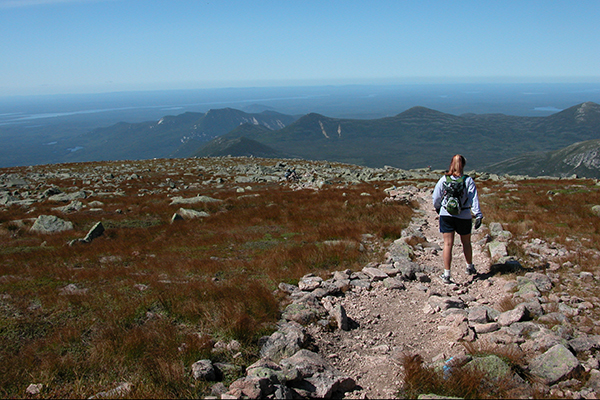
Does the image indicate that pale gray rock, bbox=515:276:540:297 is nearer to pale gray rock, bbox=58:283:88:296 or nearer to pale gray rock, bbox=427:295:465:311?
pale gray rock, bbox=427:295:465:311

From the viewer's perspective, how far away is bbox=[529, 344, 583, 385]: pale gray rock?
4.22 m

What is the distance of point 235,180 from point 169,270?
27.9 meters

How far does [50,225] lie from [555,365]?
20.6m

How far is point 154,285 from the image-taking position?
7914 mm

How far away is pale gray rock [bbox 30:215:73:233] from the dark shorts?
702 inches

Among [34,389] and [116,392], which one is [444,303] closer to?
[116,392]

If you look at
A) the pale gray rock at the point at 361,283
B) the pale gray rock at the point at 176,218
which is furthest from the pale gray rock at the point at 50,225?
the pale gray rock at the point at 361,283

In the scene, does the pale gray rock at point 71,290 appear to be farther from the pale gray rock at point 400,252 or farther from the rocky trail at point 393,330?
the pale gray rock at point 400,252

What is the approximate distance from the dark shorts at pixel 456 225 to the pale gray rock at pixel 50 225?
17837 mm

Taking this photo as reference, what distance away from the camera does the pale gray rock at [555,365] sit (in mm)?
4219

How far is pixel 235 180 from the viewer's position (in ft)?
121

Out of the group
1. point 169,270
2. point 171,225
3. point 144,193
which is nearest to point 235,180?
point 144,193

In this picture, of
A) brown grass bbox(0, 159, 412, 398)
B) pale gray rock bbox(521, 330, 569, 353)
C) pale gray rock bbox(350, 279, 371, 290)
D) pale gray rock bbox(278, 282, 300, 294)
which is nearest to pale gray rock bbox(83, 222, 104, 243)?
brown grass bbox(0, 159, 412, 398)

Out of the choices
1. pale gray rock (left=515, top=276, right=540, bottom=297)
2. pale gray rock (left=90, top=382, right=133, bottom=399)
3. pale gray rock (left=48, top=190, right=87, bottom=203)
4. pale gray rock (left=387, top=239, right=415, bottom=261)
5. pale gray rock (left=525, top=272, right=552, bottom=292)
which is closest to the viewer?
pale gray rock (left=90, top=382, right=133, bottom=399)
